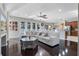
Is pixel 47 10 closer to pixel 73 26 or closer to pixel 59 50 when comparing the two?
pixel 73 26

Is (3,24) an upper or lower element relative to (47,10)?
lower

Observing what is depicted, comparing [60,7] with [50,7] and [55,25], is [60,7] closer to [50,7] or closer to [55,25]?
[50,7]

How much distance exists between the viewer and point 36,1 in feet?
6.64

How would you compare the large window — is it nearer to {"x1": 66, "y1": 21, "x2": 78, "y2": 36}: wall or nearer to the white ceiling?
the white ceiling

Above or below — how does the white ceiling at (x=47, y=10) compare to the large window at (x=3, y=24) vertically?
above

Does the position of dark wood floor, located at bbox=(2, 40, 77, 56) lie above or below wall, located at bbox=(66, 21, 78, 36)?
below

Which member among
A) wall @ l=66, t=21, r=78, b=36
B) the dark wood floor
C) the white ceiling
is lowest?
the dark wood floor

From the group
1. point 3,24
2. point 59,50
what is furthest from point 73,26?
point 3,24

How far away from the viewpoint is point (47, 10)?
6.69 ft

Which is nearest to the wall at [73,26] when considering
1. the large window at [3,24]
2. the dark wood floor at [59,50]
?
the dark wood floor at [59,50]

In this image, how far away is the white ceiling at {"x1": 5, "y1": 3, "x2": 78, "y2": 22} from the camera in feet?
6.57

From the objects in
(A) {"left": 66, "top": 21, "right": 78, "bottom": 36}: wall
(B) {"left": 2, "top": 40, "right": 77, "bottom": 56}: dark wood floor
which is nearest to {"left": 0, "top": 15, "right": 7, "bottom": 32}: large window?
(B) {"left": 2, "top": 40, "right": 77, "bottom": 56}: dark wood floor

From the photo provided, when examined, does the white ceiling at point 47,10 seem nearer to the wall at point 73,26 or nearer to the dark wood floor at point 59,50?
the wall at point 73,26

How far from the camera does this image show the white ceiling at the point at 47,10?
2.00 meters
